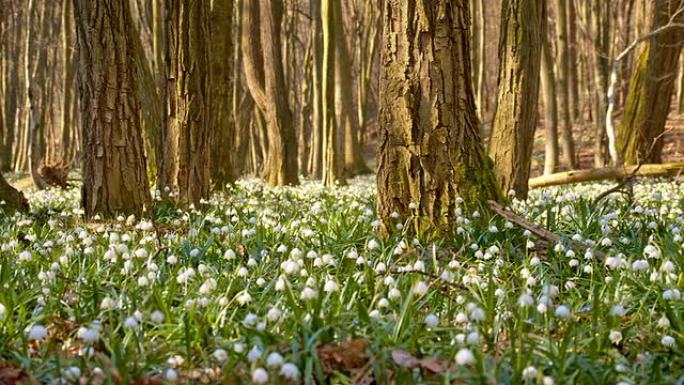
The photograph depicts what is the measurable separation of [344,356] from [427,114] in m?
2.89

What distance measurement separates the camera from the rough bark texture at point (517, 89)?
29.1 ft

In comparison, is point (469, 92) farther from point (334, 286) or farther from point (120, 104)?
point (120, 104)

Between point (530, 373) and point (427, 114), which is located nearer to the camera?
point (530, 373)

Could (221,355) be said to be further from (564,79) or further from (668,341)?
(564,79)

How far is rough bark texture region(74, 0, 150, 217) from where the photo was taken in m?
6.86

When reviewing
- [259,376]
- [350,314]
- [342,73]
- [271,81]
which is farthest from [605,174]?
[259,376]

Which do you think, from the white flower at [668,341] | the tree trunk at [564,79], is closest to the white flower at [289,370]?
the white flower at [668,341]

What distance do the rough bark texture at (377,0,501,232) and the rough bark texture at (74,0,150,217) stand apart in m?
2.82

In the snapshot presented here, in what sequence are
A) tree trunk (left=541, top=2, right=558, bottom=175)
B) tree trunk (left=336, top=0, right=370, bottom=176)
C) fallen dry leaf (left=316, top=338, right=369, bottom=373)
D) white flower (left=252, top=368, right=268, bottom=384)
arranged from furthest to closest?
tree trunk (left=336, top=0, right=370, bottom=176)
tree trunk (left=541, top=2, right=558, bottom=175)
fallen dry leaf (left=316, top=338, right=369, bottom=373)
white flower (left=252, top=368, right=268, bottom=384)

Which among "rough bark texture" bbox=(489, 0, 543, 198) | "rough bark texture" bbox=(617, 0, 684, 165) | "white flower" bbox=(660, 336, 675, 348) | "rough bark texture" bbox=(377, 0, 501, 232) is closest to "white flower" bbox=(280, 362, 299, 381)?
"white flower" bbox=(660, 336, 675, 348)

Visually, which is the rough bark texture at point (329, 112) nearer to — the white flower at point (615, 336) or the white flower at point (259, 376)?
the white flower at point (615, 336)

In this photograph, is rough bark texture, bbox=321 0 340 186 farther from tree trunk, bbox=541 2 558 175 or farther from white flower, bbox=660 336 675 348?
white flower, bbox=660 336 675 348

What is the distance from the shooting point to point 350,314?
3285mm

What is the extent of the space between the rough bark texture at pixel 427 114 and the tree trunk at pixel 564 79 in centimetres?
1087
